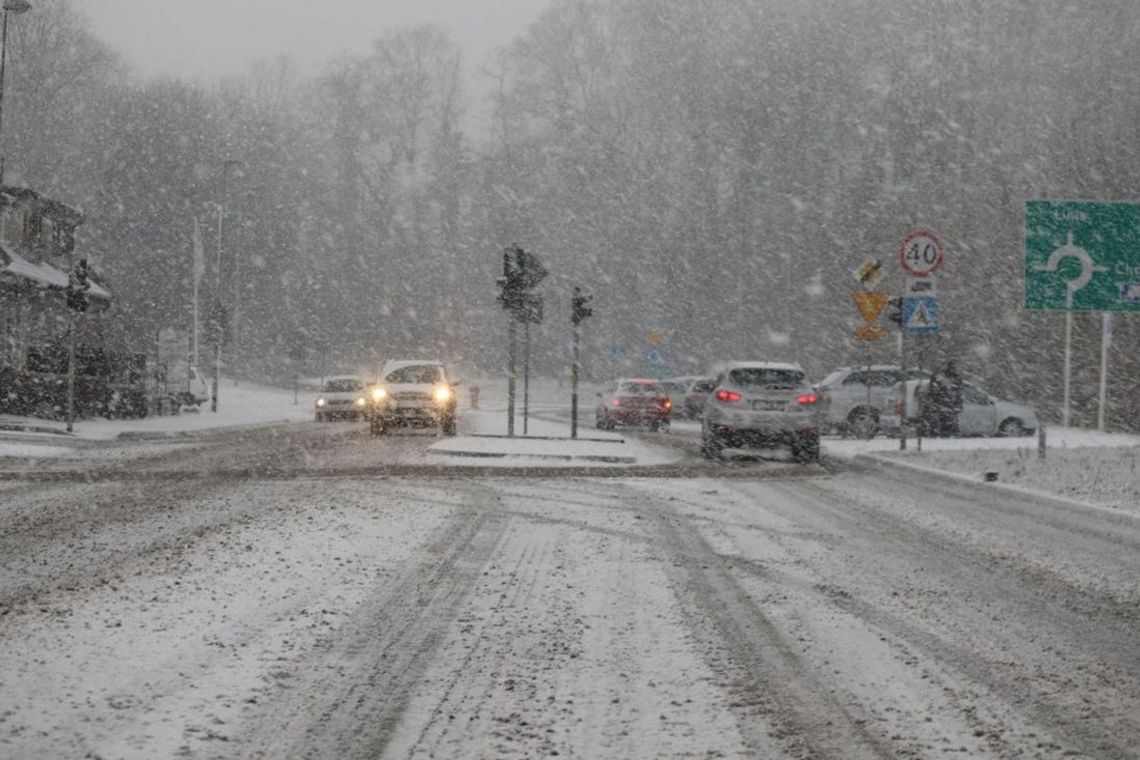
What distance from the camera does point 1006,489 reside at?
49.3ft

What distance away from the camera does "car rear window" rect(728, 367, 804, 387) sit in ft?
67.6

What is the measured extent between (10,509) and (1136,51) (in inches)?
1436

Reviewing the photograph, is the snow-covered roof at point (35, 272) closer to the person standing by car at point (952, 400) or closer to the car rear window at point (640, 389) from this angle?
the car rear window at point (640, 389)

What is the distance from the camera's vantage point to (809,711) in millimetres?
5031

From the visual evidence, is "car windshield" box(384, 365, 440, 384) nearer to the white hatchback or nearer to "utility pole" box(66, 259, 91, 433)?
"utility pole" box(66, 259, 91, 433)

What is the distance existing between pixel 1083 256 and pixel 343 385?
27048 mm

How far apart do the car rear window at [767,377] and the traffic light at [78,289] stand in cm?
1324

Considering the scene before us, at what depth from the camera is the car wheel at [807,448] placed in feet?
66.8

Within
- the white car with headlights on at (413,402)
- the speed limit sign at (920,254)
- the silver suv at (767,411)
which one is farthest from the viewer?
the white car with headlights on at (413,402)

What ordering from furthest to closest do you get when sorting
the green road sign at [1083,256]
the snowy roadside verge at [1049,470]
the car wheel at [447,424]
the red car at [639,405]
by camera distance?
the red car at [639,405] → the car wheel at [447,424] → the green road sign at [1083,256] → the snowy roadside verge at [1049,470]

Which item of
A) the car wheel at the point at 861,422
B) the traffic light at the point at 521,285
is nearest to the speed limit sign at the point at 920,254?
the traffic light at the point at 521,285

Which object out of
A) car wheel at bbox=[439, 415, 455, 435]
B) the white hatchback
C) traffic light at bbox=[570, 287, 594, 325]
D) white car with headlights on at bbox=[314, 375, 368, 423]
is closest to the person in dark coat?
the white hatchback

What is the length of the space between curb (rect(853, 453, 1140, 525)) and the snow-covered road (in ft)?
0.64

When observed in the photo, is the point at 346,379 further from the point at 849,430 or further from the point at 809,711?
the point at 809,711
